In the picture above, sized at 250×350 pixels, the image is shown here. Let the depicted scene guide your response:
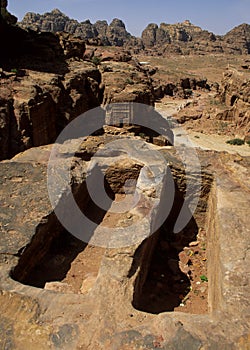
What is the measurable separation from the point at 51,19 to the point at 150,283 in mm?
96996

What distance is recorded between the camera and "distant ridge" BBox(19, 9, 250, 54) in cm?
8112

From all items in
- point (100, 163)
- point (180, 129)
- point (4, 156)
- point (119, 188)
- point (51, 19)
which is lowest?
point (180, 129)

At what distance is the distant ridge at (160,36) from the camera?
81.1m

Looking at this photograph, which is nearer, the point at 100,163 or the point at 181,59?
the point at 100,163

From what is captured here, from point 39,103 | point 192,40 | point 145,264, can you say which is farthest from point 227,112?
point 192,40

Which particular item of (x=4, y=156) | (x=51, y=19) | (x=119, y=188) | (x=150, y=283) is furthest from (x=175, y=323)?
(x=51, y=19)

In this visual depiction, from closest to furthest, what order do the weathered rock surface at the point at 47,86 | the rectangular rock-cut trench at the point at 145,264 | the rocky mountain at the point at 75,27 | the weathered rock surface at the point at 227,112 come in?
the rectangular rock-cut trench at the point at 145,264 < the weathered rock surface at the point at 47,86 < the weathered rock surface at the point at 227,112 < the rocky mountain at the point at 75,27

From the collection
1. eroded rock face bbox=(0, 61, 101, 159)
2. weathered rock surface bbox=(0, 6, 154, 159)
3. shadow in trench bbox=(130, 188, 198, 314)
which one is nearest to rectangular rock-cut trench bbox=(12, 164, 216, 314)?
shadow in trench bbox=(130, 188, 198, 314)

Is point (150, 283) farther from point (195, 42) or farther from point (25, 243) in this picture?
point (195, 42)

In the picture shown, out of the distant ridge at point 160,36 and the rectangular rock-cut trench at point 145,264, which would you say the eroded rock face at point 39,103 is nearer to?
the rectangular rock-cut trench at point 145,264

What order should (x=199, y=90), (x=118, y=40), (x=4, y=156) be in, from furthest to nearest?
(x=118, y=40), (x=199, y=90), (x=4, y=156)

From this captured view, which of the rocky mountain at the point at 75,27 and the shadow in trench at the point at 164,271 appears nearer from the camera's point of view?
the shadow in trench at the point at 164,271

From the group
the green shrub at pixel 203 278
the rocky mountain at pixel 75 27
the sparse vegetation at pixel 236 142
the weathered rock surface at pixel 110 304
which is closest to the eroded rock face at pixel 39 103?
the weathered rock surface at pixel 110 304

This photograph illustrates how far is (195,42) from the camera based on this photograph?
86.9 meters
